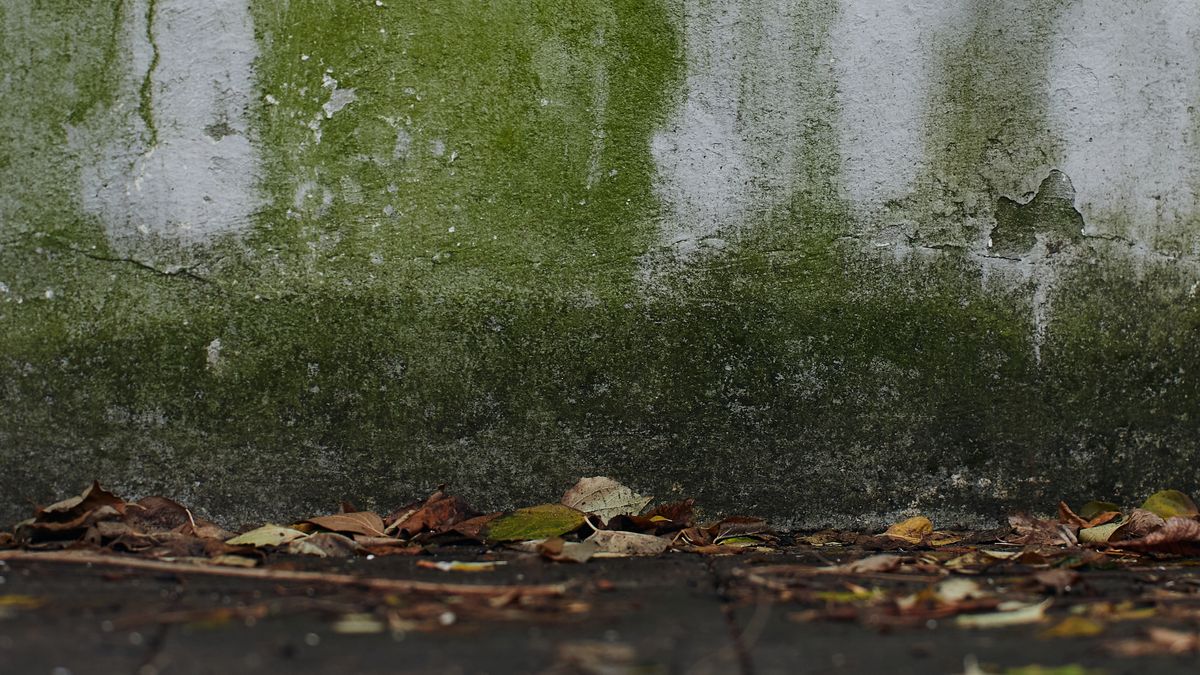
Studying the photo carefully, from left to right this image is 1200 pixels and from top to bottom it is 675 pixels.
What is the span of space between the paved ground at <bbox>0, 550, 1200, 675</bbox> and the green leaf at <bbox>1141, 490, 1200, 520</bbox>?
2.05 feet

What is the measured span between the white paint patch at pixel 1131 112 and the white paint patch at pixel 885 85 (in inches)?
11.5

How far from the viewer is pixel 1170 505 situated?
7.27 feet

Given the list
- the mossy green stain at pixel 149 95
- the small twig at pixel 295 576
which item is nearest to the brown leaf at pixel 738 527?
the small twig at pixel 295 576

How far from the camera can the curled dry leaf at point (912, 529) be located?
2.19 meters

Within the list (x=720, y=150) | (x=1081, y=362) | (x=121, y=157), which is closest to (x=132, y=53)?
(x=121, y=157)

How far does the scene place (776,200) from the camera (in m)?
2.24

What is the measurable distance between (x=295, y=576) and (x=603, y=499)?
0.75 meters

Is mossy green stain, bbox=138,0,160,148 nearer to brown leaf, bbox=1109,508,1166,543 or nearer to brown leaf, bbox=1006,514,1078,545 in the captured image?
brown leaf, bbox=1006,514,1078,545

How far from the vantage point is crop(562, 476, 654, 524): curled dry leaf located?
7.03ft

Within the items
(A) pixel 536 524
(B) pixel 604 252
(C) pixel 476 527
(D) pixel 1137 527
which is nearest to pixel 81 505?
(C) pixel 476 527

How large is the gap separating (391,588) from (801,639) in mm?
637

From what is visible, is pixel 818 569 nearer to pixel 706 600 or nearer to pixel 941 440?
pixel 706 600

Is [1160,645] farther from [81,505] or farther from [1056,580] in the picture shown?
[81,505]

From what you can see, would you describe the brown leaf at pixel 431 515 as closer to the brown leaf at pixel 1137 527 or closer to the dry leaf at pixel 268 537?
the dry leaf at pixel 268 537
